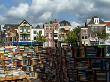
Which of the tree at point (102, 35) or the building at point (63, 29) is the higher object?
the building at point (63, 29)

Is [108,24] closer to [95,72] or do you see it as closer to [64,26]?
[64,26]

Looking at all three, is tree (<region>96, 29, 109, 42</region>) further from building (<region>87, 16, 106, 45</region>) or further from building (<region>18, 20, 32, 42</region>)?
building (<region>18, 20, 32, 42</region>)

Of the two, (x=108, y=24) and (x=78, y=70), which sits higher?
(x=108, y=24)

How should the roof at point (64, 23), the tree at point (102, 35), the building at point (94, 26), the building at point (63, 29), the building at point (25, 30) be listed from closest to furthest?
the tree at point (102, 35)
the building at point (94, 26)
the building at point (25, 30)
the building at point (63, 29)
the roof at point (64, 23)

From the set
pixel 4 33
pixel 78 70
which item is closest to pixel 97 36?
pixel 4 33

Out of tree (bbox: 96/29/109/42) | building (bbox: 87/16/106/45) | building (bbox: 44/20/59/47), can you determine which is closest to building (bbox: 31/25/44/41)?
building (bbox: 44/20/59/47)

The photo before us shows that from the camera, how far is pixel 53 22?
89125 millimetres

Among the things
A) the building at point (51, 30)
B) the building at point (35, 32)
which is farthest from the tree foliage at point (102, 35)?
the building at point (35, 32)

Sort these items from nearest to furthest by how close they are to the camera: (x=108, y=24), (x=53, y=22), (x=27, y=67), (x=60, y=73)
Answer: (x=60, y=73) < (x=27, y=67) < (x=108, y=24) < (x=53, y=22)

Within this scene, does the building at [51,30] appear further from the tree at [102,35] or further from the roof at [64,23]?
the tree at [102,35]

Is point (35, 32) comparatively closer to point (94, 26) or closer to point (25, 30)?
point (25, 30)

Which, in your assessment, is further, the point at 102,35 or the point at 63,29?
the point at 63,29

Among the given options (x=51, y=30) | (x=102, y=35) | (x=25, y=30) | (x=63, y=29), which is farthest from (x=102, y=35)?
(x=25, y=30)

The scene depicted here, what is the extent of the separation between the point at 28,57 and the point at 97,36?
46.0 metres
